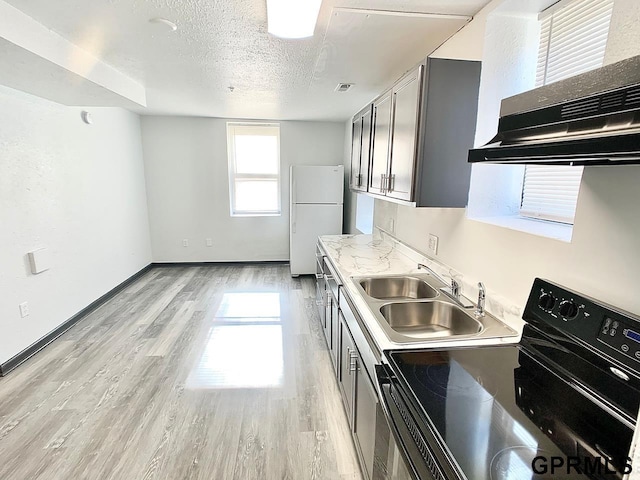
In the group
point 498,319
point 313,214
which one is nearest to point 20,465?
point 498,319

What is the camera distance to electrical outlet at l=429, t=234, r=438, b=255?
219 cm

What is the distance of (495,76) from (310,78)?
170cm

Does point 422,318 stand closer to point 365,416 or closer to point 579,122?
point 365,416

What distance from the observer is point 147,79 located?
9.62 ft

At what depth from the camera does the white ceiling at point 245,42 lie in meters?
1.69

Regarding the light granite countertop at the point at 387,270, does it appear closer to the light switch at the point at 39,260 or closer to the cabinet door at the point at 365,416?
the cabinet door at the point at 365,416

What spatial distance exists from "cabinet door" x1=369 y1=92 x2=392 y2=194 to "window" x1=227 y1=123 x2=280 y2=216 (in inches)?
122

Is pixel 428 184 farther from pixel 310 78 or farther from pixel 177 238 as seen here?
pixel 177 238

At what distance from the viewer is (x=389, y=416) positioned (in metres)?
1.06

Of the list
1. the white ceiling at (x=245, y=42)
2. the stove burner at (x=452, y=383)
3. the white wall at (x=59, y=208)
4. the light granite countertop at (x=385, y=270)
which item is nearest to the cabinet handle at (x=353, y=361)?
the light granite countertop at (x=385, y=270)

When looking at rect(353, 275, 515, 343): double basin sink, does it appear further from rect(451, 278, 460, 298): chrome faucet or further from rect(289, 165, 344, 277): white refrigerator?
rect(289, 165, 344, 277): white refrigerator
